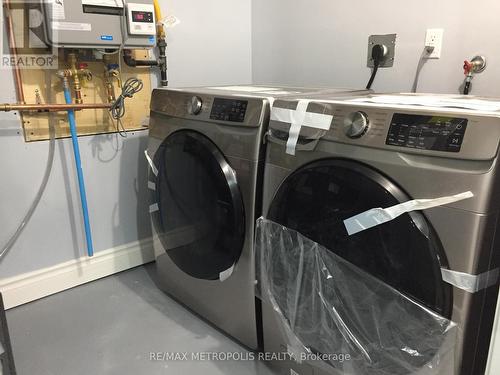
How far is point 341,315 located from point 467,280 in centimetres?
33

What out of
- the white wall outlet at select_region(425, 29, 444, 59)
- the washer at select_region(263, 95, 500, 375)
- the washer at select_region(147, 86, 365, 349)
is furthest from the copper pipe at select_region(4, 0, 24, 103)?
the white wall outlet at select_region(425, 29, 444, 59)

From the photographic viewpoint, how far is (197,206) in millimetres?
1406

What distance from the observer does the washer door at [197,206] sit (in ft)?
4.17

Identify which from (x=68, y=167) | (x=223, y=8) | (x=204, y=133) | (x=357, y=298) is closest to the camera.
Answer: (x=357, y=298)

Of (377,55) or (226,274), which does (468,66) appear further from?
(226,274)

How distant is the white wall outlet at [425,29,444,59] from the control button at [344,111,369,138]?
Result: 742mm

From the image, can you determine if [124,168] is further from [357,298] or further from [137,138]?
[357,298]

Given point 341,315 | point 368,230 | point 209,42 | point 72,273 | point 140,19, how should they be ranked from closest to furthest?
point 368,230, point 341,315, point 140,19, point 72,273, point 209,42

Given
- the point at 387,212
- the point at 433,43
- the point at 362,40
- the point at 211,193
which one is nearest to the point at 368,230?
the point at 387,212

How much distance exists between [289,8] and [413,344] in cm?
161

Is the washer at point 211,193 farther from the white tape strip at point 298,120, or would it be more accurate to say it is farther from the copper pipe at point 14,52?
the copper pipe at point 14,52

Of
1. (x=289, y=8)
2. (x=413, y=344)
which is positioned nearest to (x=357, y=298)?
(x=413, y=344)

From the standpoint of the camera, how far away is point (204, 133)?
134 centimetres

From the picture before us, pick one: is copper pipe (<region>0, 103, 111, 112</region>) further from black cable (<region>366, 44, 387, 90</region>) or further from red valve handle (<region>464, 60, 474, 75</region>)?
red valve handle (<region>464, 60, 474, 75</region>)
